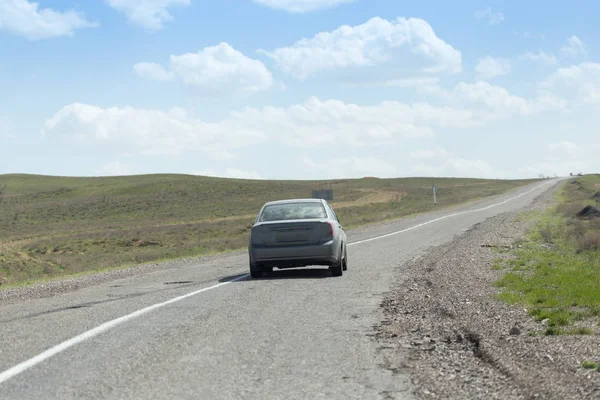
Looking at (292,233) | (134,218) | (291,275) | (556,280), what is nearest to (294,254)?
(292,233)

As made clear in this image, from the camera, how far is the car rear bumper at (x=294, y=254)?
15.7 metres

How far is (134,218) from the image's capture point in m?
70.6

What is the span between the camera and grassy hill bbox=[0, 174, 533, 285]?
1296 inches

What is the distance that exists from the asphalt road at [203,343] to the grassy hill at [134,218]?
1391 cm

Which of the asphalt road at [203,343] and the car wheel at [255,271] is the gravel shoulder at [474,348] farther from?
the car wheel at [255,271]

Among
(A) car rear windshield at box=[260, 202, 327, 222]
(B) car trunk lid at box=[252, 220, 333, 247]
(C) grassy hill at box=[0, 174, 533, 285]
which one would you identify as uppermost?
(A) car rear windshield at box=[260, 202, 327, 222]

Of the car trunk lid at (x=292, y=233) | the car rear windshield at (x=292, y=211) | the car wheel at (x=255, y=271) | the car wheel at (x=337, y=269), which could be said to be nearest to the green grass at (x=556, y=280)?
the car wheel at (x=337, y=269)

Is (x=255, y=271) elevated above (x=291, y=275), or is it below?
above

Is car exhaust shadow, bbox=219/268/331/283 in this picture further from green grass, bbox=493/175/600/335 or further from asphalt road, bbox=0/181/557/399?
green grass, bbox=493/175/600/335

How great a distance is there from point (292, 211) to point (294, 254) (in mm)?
1238

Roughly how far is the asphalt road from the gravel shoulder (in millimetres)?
271

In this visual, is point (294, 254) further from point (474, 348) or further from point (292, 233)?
point (474, 348)

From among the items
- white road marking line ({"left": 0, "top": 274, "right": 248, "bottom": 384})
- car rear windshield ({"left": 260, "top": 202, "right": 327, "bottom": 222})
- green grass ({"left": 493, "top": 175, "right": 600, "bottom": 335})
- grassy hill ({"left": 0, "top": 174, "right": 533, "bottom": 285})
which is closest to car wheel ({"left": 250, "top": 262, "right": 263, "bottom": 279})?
car rear windshield ({"left": 260, "top": 202, "right": 327, "bottom": 222})

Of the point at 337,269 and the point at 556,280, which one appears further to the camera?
the point at 337,269
